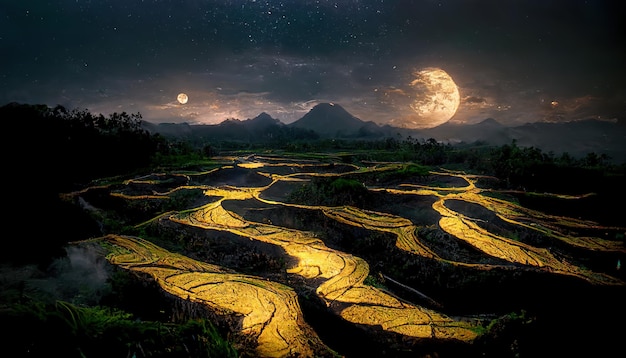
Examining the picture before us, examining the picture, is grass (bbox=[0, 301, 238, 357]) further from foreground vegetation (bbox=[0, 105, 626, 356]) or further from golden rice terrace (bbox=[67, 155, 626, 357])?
golden rice terrace (bbox=[67, 155, 626, 357])

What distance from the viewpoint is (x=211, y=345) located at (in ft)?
9.98

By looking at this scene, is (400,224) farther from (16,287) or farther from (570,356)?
(16,287)

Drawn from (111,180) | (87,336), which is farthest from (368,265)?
(111,180)

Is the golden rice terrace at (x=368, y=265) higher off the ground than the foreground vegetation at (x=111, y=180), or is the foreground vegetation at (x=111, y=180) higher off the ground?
the foreground vegetation at (x=111, y=180)

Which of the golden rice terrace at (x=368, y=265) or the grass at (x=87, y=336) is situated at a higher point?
the grass at (x=87, y=336)

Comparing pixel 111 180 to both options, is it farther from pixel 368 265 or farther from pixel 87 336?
pixel 87 336

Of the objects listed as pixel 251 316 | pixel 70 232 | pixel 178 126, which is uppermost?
pixel 178 126

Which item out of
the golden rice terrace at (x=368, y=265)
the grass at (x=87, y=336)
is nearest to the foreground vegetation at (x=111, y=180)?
the grass at (x=87, y=336)

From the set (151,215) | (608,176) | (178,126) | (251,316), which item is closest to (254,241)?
(251,316)

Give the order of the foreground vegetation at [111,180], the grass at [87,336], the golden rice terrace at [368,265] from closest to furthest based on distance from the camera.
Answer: the grass at [87,336] < the foreground vegetation at [111,180] < the golden rice terrace at [368,265]

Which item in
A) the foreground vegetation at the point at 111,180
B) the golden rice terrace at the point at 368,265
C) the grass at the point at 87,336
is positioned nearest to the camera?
the grass at the point at 87,336

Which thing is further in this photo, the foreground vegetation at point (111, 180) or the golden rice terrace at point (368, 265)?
the golden rice terrace at point (368, 265)

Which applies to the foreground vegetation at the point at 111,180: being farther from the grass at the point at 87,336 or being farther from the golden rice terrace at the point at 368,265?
the golden rice terrace at the point at 368,265

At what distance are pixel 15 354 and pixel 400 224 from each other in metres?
10.5
